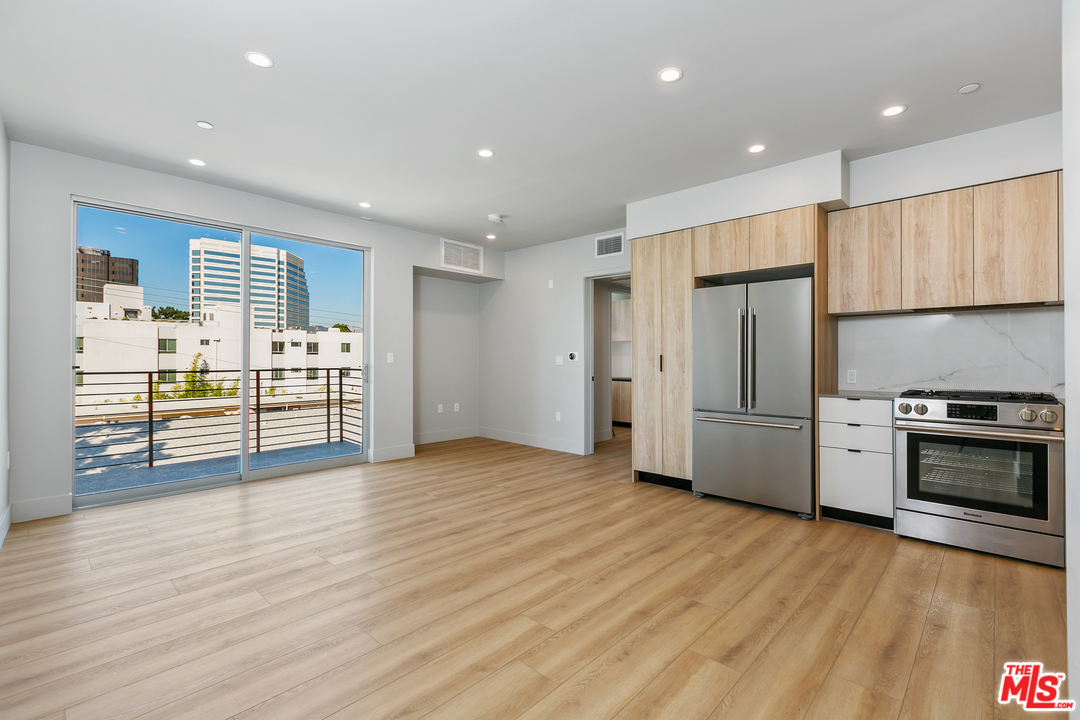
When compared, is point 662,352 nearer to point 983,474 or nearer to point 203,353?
point 983,474

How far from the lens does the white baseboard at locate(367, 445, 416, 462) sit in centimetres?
535

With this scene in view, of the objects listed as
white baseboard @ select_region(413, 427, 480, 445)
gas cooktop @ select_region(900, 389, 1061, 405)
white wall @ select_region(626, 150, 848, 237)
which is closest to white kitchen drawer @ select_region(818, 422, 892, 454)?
gas cooktop @ select_region(900, 389, 1061, 405)

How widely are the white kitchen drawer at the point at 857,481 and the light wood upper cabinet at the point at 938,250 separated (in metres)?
1.10

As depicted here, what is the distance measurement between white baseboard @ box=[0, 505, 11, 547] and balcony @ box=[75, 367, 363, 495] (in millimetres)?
490

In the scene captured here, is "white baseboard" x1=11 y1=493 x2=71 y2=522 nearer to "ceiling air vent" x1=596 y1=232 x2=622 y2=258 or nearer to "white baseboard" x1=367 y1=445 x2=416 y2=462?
"white baseboard" x1=367 y1=445 x2=416 y2=462

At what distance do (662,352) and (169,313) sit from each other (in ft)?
13.9

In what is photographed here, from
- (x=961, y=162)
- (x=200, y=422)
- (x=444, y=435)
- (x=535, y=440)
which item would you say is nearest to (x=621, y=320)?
(x=535, y=440)

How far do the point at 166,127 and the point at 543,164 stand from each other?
8.21 feet

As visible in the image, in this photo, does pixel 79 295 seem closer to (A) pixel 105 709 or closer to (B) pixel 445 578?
(A) pixel 105 709

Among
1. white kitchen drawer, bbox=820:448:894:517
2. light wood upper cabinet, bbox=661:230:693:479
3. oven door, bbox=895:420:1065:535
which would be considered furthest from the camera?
light wood upper cabinet, bbox=661:230:693:479

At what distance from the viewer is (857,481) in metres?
3.36

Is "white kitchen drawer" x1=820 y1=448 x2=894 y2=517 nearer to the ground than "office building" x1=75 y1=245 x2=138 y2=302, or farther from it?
nearer to the ground

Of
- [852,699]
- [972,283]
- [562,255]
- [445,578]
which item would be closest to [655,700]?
[852,699]

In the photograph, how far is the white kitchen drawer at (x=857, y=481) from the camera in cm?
324
